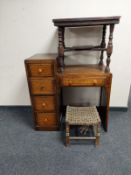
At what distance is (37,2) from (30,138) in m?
1.62

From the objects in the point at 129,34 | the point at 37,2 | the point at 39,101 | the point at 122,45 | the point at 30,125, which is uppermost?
the point at 37,2

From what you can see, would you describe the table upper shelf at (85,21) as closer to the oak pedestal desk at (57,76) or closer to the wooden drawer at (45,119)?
the oak pedestal desk at (57,76)

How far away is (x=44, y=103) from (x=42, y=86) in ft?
0.69

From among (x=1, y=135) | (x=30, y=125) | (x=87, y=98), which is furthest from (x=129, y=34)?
(x=1, y=135)

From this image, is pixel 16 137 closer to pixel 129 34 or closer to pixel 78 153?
pixel 78 153

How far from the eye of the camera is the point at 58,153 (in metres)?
1.54

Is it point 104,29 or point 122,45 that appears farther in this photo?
point 122,45

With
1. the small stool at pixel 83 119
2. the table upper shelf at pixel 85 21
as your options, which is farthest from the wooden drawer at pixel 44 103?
the table upper shelf at pixel 85 21

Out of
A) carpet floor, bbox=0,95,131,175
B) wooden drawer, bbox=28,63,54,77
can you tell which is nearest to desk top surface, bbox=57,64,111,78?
wooden drawer, bbox=28,63,54,77

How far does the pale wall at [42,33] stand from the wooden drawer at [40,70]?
1.73ft

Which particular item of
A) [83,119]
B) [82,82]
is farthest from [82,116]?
[82,82]

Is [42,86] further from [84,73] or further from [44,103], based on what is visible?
[84,73]

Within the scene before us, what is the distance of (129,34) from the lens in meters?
1.83

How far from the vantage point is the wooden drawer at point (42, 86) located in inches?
63.4
